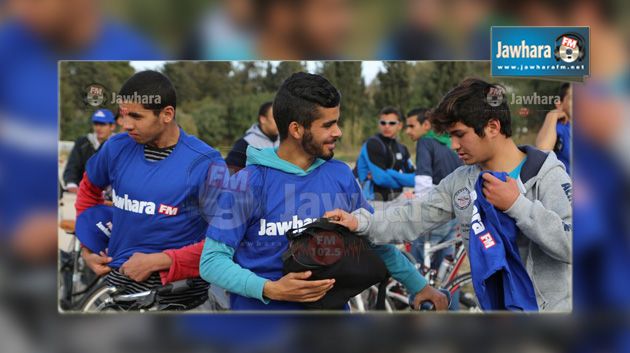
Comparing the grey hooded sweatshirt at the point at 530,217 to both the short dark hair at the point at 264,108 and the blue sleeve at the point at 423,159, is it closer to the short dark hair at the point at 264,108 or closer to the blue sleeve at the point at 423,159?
the blue sleeve at the point at 423,159

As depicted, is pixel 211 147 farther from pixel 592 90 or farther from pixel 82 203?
pixel 592 90

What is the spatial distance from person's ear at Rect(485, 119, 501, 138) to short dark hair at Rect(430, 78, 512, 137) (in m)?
0.01

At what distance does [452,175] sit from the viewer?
12.3ft

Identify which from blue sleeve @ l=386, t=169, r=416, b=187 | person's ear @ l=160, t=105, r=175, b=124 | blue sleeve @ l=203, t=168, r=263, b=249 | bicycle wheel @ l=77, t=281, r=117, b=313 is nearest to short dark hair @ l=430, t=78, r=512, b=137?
blue sleeve @ l=386, t=169, r=416, b=187

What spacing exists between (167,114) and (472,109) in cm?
147

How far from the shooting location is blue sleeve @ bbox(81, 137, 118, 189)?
374cm

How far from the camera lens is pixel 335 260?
3.70 m

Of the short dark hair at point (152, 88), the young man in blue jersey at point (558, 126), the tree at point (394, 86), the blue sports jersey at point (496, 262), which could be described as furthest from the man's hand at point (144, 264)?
the young man in blue jersey at point (558, 126)

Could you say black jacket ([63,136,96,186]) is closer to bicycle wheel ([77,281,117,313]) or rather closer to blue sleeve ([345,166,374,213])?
bicycle wheel ([77,281,117,313])

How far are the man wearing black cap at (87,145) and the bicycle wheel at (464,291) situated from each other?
181 cm

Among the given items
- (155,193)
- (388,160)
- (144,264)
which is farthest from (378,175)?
(144,264)

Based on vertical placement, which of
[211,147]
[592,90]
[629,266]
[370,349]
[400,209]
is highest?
[592,90]

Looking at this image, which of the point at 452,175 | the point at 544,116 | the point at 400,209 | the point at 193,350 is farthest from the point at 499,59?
the point at 193,350

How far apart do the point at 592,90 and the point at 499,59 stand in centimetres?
49
